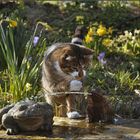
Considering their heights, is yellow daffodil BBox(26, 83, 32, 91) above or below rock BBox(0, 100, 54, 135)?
above

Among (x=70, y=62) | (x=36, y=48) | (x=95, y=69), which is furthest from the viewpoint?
(x=95, y=69)

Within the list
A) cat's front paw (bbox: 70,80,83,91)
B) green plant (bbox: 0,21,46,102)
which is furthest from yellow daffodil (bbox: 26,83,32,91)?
cat's front paw (bbox: 70,80,83,91)

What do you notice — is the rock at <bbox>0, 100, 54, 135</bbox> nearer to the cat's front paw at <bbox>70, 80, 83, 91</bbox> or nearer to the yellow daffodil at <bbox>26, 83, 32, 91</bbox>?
the cat's front paw at <bbox>70, 80, 83, 91</bbox>

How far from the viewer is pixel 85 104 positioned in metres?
5.71

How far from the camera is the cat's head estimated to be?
528 centimetres

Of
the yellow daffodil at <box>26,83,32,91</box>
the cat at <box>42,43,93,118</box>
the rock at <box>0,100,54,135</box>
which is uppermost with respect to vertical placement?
the cat at <box>42,43,93,118</box>

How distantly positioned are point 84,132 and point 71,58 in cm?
73

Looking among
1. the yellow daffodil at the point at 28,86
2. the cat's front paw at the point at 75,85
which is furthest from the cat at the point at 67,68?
the yellow daffodil at the point at 28,86

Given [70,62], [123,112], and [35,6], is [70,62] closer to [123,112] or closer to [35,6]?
[123,112]

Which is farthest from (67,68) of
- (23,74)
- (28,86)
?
(23,74)

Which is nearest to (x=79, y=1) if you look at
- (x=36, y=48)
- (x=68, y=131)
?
(x=36, y=48)

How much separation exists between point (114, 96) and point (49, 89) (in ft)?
3.91

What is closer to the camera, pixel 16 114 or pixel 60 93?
pixel 16 114

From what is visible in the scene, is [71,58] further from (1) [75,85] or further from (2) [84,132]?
(2) [84,132]
